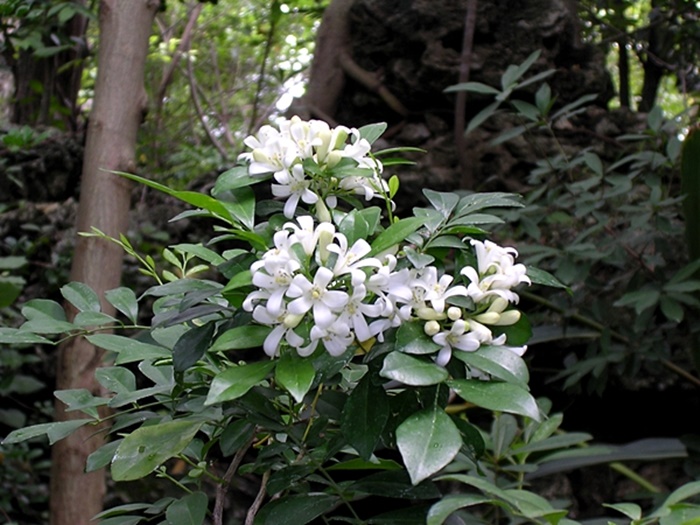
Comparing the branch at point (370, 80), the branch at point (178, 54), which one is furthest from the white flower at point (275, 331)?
the branch at point (178, 54)

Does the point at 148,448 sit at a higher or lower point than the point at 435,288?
lower

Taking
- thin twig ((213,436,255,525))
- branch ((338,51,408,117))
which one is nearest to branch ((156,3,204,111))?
branch ((338,51,408,117))

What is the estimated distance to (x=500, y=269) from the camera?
0.58 meters

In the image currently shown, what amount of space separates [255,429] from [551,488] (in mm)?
1557

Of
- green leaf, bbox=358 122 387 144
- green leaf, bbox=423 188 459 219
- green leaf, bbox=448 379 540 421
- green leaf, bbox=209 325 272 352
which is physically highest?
green leaf, bbox=358 122 387 144

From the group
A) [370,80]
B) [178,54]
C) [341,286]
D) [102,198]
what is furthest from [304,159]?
[178,54]

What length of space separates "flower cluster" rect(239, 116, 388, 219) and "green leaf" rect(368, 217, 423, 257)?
0.06m

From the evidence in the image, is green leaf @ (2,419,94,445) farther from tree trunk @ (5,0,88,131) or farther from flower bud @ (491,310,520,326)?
tree trunk @ (5,0,88,131)

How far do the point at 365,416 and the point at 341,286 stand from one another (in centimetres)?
10

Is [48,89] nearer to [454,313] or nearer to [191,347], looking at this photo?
[191,347]

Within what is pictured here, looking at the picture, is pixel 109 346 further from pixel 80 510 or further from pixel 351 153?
pixel 80 510

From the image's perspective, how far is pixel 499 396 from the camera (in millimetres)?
495

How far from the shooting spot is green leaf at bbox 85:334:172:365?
23.4 inches

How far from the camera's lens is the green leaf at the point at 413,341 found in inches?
20.3
